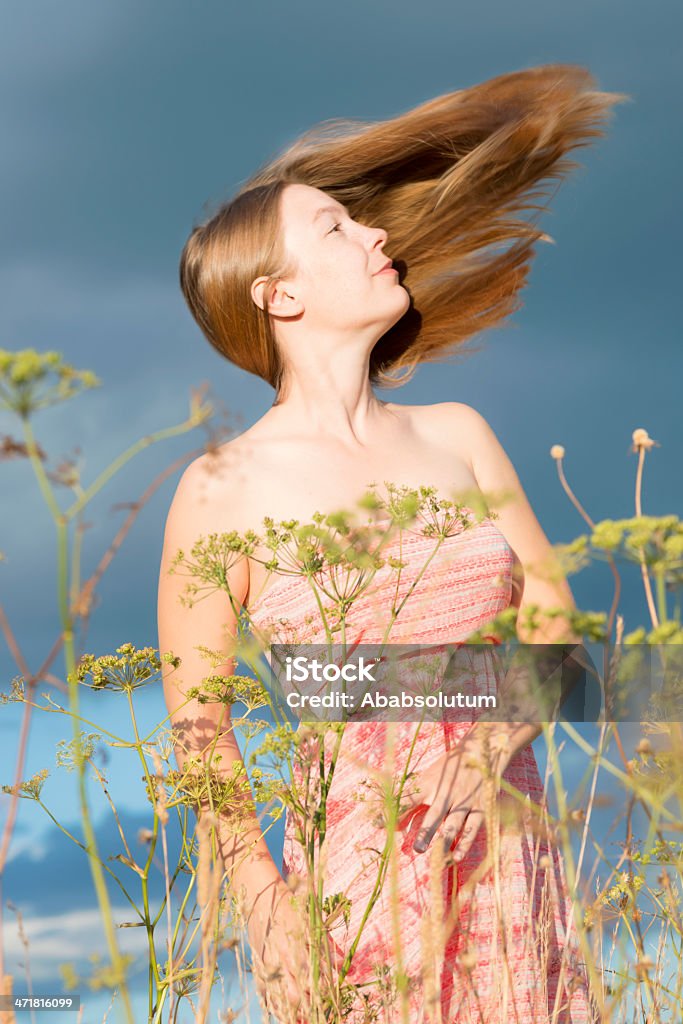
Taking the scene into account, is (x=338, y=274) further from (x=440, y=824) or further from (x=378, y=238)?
(x=440, y=824)

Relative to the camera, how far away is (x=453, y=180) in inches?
157

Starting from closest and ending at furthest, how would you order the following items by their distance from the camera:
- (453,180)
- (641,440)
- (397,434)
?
(641,440) < (397,434) < (453,180)

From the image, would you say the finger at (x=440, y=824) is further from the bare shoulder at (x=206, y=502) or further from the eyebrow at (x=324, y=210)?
the eyebrow at (x=324, y=210)

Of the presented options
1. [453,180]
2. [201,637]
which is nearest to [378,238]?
[453,180]

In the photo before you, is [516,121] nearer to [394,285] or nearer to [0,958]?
[394,285]

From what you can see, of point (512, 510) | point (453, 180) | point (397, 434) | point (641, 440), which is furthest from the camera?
point (453, 180)

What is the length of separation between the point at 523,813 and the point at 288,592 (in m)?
0.90

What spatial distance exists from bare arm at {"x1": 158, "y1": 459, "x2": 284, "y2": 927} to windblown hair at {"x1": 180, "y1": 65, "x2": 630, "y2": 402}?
1.06 metres

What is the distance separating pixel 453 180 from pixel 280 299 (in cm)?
109

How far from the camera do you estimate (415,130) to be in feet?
13.1

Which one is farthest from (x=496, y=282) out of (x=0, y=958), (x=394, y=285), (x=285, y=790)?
(x=0, y=958)

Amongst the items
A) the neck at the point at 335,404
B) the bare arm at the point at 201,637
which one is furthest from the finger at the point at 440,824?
the neck at the point at 335,404

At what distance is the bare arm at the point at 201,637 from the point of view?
2.45 meters

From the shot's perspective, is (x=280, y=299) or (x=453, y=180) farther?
(x=453, y=180)
